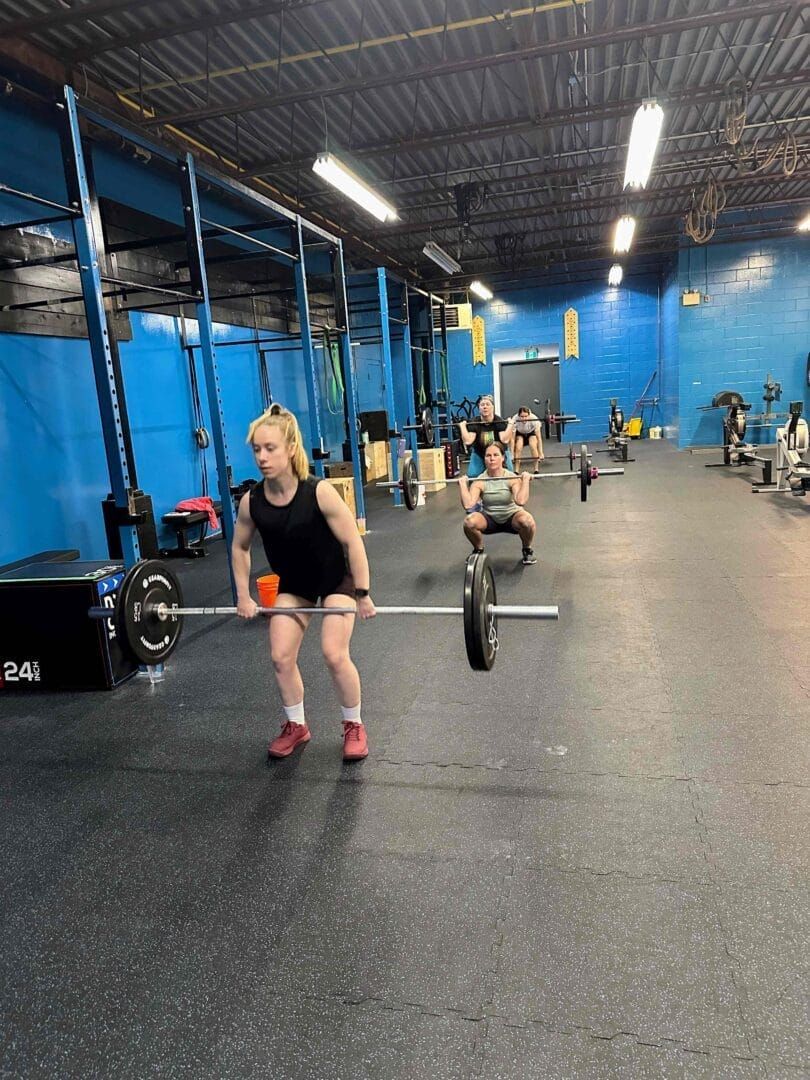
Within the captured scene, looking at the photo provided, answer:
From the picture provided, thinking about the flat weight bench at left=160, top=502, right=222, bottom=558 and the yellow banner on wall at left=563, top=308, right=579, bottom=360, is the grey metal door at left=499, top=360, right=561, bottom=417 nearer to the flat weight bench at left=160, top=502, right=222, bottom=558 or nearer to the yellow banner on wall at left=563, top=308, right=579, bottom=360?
the yellow banner on wall at left=563, top=308, right=579, bottom=360

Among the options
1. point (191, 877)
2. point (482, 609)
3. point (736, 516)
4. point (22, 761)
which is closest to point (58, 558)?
point (22, 761)

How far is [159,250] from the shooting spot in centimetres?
553

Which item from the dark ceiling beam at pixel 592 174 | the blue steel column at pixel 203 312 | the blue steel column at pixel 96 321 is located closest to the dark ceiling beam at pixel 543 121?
the dark ceiling beam at pixel 592 174

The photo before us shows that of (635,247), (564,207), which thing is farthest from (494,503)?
(635,247)

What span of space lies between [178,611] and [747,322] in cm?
1058

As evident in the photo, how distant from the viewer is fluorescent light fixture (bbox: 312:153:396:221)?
4.36 metres

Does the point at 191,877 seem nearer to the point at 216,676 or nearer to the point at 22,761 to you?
the point at 22,761

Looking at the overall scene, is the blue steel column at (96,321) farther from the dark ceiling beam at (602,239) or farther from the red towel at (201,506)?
the dark ceiling beam at (602,239)

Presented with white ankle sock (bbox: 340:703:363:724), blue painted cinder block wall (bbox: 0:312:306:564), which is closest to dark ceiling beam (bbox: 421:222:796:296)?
blue painted cinder block wall (bbox: 0:312:306:564)

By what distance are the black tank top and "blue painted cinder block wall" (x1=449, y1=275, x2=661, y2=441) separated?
1158cm

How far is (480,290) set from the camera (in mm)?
11625

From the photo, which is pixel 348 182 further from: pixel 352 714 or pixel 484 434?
pixel 352 714

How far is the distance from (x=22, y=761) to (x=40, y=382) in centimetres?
267

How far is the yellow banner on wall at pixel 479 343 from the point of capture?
1296cm
